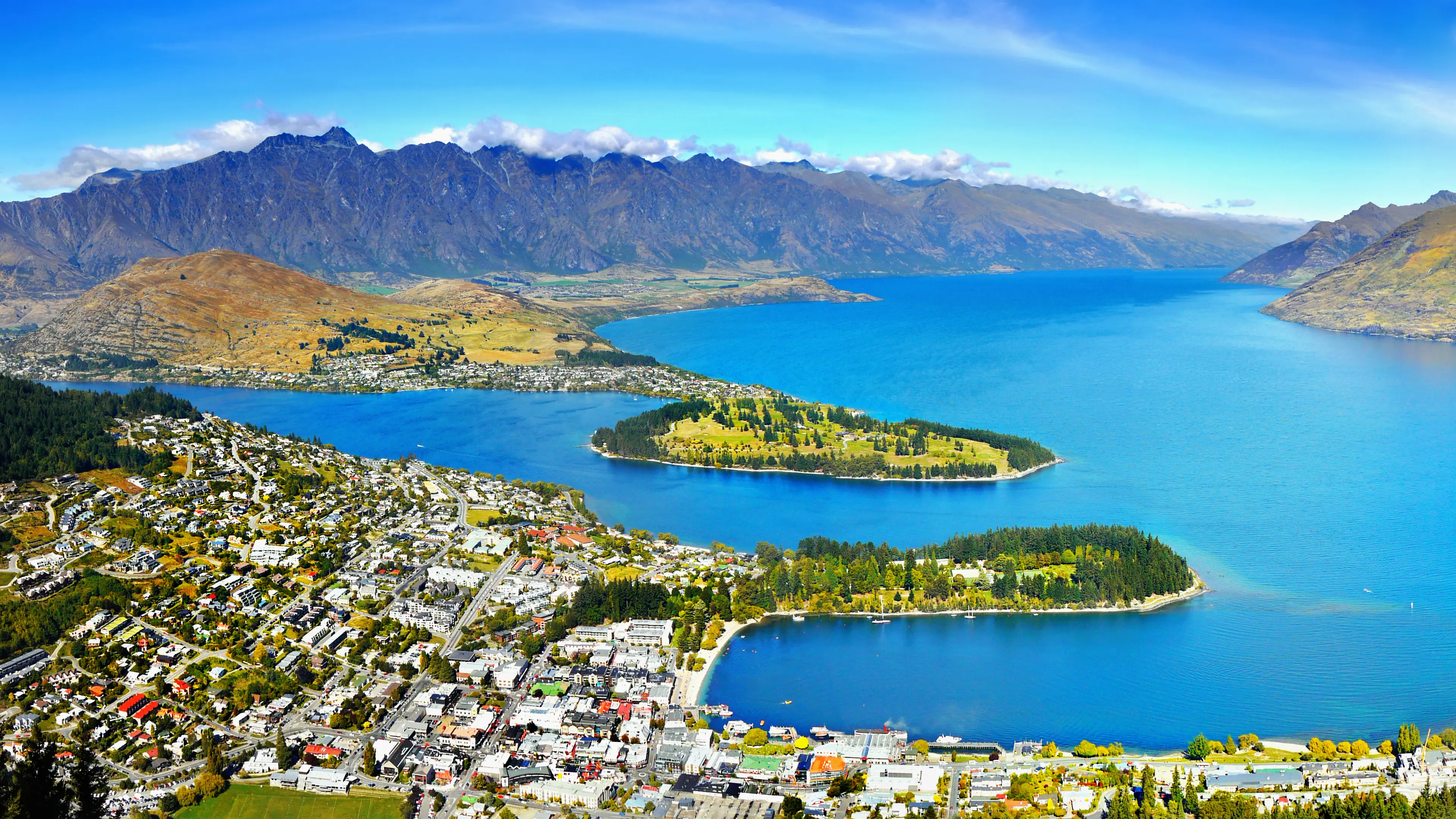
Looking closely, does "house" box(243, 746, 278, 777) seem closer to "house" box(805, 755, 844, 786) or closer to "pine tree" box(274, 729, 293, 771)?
"pine tree" box(274, 729, 293, 771)

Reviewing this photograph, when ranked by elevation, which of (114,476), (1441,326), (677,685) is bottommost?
(677,685)

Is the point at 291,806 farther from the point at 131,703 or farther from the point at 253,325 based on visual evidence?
the point at 253,325

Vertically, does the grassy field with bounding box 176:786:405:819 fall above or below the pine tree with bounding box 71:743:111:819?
below

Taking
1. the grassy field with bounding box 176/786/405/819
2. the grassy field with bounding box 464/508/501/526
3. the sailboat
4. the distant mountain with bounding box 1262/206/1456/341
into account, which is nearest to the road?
the grassy field with bounding box 464/508/501/526

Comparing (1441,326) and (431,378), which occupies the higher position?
(1441,326)

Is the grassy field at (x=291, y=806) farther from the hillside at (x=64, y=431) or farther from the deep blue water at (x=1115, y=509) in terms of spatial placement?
the hillside at (x=64, y=431)

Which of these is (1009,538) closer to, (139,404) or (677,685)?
(677,685)

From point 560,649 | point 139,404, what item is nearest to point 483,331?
point 139,404
